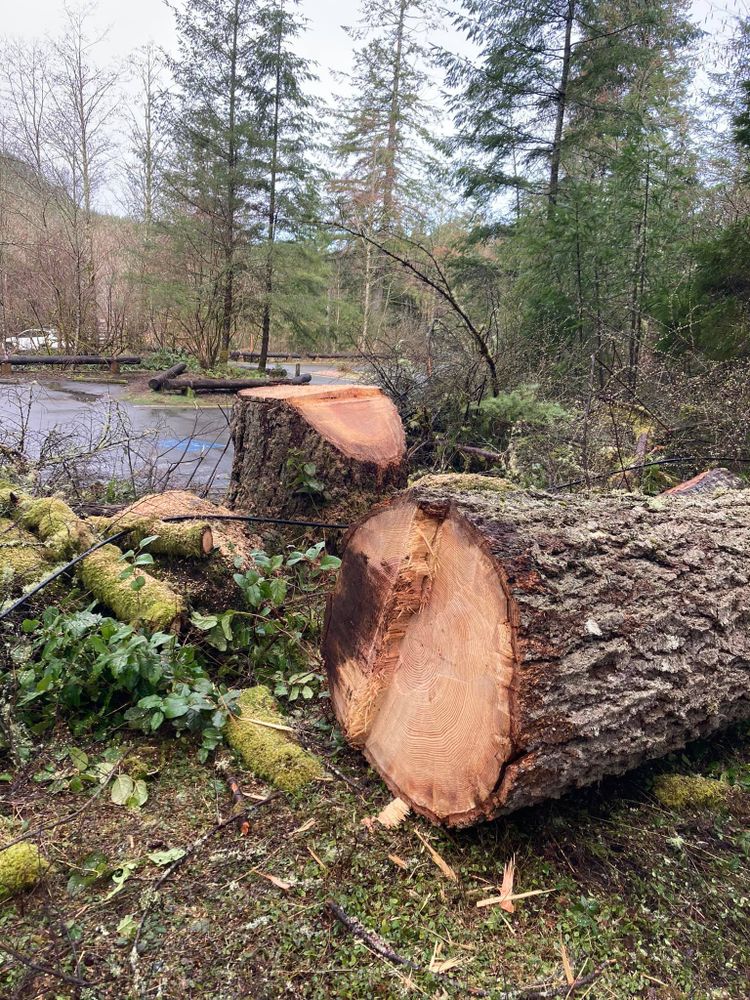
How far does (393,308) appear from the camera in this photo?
20.6 m

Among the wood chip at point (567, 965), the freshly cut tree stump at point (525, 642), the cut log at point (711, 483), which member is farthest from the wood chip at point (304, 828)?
the cut log at point (711, 483)

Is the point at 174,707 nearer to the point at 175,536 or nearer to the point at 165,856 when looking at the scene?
the point at 165,856

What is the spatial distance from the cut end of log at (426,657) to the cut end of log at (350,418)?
4.08 ft

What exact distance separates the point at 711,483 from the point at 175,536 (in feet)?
10.2

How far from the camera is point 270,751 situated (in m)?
1.94

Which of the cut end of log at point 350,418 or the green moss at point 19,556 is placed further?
the cut end of log at point 350,418

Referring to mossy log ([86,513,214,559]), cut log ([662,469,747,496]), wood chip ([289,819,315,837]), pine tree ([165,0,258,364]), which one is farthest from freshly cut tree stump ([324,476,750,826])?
pine tree ([165,0,258,364])

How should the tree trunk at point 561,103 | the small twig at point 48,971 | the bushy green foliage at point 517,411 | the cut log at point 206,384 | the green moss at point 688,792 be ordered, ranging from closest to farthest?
the small twig at point 48,971
the green moss at point 688,792
the bushy green foliage at point 517,411
the tree trunk at point 561,103
the cut log at point 206,384

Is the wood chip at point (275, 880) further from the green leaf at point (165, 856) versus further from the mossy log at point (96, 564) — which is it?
the mossy log at point (96, 564)

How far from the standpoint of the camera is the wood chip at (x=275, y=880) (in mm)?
1487

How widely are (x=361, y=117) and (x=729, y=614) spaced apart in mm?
22144

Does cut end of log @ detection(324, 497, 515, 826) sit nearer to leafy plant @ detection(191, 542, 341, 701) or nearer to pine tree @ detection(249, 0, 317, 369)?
leafy plant @ detection(191, 542, 341, 701)

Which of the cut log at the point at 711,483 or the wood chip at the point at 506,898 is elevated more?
the cut log at the point at 711,483

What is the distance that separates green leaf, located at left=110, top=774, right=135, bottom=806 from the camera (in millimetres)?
1717
